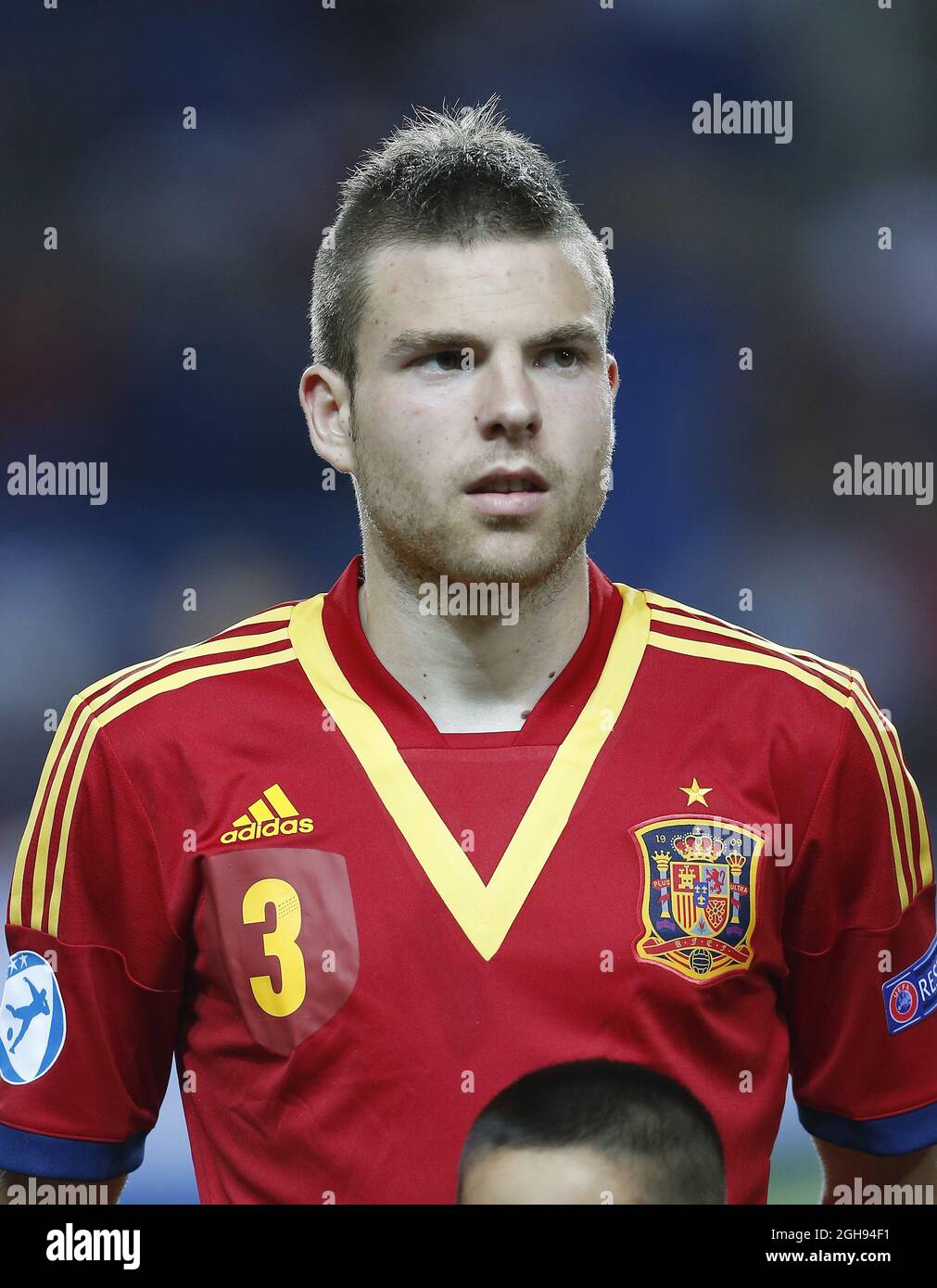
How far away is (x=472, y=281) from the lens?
6.36ft

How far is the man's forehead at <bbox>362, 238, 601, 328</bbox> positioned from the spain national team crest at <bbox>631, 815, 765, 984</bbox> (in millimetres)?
679

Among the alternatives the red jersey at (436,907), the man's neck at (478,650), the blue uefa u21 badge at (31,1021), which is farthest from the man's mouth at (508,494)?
the blue uefa u21 badge at (31,1021)

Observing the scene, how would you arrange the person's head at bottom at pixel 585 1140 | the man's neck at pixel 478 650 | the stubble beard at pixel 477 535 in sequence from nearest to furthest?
the person's head at bottom at pixel 585 1140
the stubble beard at pixel 477 535
the man's neck at pixel 478 650

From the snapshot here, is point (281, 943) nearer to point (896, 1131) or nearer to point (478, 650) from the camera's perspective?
point (478, 650)

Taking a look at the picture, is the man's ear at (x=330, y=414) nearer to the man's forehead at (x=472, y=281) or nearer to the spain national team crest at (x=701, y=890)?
the man's forehead at (x=472, y=281)

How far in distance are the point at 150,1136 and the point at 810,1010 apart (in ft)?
4.71

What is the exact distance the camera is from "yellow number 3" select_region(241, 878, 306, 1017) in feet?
6.24

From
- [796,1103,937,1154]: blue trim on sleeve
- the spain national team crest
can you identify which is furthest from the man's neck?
[796,1103,937,1154]: blue trim on sleeve

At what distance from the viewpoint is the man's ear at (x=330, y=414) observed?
2111 mm

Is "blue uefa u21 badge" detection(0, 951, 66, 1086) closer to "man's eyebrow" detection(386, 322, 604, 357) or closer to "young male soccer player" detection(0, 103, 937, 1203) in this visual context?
"young male soccer player" detection(0, 103, 937, 1203)

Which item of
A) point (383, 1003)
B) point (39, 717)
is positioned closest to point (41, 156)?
point (39, 717)

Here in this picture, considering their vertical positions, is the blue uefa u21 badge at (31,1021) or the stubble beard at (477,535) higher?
the stubble beard at (477,535)

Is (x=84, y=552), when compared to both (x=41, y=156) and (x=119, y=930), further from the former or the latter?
(x=119, y=930)

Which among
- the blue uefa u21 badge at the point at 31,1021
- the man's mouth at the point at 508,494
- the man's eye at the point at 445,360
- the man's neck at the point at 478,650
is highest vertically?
the man's eye at the point at 445,360
